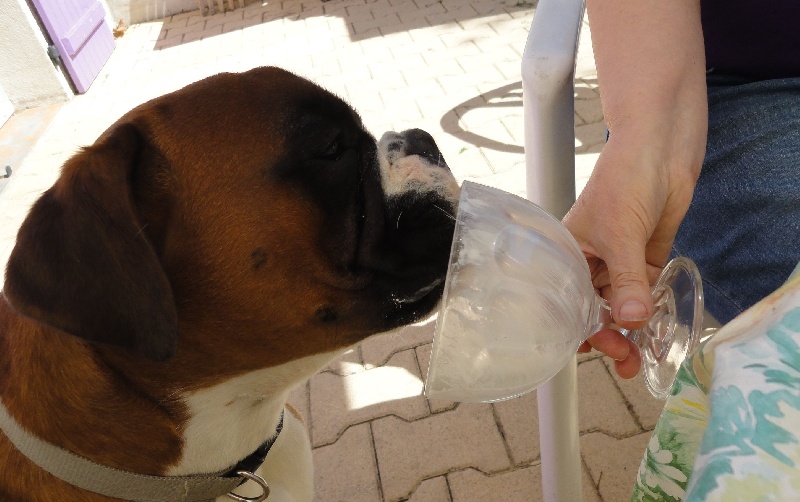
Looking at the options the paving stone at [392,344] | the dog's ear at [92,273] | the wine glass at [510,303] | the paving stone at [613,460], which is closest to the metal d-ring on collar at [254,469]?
the dog's ear at [92,273]

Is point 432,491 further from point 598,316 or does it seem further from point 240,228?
point 240,228

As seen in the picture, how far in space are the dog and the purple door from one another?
7460 millimetres

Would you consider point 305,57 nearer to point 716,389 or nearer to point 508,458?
point 508,458

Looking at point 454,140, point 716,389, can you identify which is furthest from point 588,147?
point 716,389

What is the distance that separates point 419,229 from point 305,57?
22.8 ft

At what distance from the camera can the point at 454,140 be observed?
5.32 m

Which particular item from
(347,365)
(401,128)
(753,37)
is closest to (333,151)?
(753,37)

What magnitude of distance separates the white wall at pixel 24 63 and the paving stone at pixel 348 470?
682cm

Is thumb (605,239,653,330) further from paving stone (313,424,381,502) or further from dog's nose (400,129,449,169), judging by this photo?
paving stone (313,424,381,502)

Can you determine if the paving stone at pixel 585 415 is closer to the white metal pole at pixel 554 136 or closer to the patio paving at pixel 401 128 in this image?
the patio paving at pixel 401 128

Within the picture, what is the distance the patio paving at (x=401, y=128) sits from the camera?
2.79 metres

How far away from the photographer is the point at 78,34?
328 inches

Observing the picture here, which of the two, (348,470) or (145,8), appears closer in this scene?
(348,470)

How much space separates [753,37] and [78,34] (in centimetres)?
862
